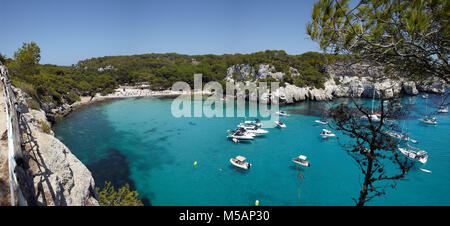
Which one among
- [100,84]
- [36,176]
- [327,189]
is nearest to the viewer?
[36,176]

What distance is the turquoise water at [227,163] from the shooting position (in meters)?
13.5

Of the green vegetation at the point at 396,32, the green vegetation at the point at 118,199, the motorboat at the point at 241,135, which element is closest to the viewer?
the green vegetation at the point at 396,32

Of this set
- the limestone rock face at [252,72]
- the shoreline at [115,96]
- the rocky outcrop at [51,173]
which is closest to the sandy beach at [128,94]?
the shoreline at [115,96]

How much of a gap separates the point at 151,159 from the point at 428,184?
23.5 meters

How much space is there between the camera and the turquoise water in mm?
13492

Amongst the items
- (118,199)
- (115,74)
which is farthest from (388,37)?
(115,74)

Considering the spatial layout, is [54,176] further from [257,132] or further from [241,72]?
[241,72]

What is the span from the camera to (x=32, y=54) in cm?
2773

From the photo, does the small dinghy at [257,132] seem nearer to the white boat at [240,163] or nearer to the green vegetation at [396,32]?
the white boat at [240,163]

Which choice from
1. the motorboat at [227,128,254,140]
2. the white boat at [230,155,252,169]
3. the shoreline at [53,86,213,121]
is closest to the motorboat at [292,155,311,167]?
the white boat at [230,155,252,169]

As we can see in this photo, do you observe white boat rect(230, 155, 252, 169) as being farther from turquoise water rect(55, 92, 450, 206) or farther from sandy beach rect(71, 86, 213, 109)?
sandy beach rect(71, 86, 213, 109)
